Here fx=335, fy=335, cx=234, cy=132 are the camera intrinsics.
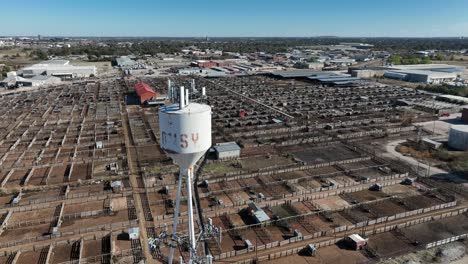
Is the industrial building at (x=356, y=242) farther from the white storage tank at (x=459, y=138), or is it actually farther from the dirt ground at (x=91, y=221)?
the white storage tank at (x=459, y=138)

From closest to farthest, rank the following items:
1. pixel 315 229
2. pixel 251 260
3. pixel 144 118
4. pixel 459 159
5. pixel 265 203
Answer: pixel 251 260, pixel 315 229, pixel 265 203, pixel 459 159, pixel 144 118

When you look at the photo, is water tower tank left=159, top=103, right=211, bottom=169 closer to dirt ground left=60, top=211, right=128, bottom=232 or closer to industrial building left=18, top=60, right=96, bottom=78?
dirt ground left=60, top=211, right=128, bottom=232

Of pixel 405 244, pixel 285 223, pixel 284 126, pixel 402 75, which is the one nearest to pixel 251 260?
pixel 285 223

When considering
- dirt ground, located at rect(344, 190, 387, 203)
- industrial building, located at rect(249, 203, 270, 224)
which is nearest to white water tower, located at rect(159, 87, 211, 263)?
industrial building, located at rect(249, 203, 270, 224)

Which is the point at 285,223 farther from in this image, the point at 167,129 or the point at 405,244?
the point at 167,129

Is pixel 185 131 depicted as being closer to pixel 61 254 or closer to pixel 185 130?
pixel 185 130

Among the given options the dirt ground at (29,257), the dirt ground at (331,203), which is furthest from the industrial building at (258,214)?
the dirt ground at (29,257)

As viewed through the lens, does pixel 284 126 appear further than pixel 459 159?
Yes
